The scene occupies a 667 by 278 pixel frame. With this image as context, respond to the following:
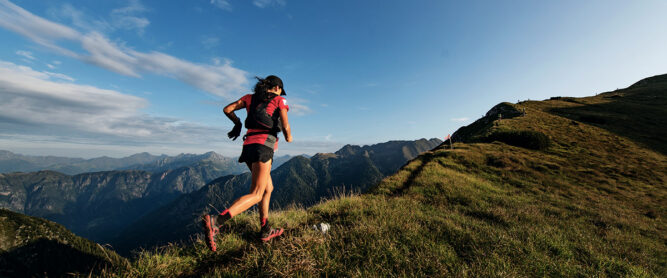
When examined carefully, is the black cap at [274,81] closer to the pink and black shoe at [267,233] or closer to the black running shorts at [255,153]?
the black running shorts at [255,153]

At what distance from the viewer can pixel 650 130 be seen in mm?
27688

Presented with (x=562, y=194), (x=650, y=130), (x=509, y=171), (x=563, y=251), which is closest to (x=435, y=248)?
(x=563, y=251)

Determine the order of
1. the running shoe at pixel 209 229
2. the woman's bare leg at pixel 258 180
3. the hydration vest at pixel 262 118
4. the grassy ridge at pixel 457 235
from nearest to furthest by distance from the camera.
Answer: the grassy ridge at pixel 457 235 < the running shoe at pixel 209 229 < the woman's bare leg at pixel 258 180 < the hydration vest at pixel 262 118

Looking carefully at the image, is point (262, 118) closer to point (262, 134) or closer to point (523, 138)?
point (262, 134)

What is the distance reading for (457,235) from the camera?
5.05 m

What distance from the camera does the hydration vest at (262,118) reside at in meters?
4.65

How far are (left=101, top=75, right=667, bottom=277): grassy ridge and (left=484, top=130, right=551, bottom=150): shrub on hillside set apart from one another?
7.63 meters

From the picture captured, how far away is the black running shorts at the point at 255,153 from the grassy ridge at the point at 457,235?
1.62 meters

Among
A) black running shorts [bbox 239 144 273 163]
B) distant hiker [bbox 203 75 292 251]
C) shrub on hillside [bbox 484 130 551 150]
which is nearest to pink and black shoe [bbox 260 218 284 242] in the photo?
distant hiker [bbox 203 75 292 251]

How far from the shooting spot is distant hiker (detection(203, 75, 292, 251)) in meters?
4.55

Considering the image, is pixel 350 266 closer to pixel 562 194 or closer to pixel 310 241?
pixel 310 241

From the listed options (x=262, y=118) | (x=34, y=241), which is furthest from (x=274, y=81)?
(x=34, y=241)

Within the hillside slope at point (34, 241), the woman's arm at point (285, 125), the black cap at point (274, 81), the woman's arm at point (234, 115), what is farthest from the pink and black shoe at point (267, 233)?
the hillside slope at point (34, 241)

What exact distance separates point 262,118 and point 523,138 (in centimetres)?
2611
